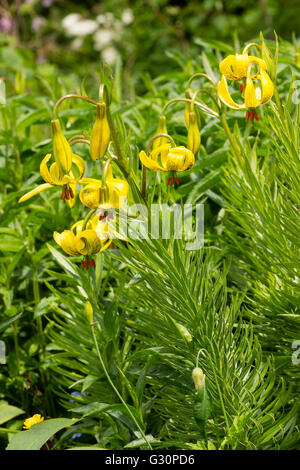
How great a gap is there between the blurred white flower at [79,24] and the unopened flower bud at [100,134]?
452 cm

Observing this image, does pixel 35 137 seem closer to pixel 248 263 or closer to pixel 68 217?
pixel 68 217

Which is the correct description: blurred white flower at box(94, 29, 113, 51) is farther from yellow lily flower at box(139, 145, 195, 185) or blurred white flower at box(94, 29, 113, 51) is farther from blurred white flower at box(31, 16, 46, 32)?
yellow lily flower at box(139, 145, 195, 185)

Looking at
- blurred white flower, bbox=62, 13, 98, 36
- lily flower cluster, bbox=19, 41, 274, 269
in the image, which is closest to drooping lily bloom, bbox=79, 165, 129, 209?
lily flower cluster, bbox=19, 41, 274, 269

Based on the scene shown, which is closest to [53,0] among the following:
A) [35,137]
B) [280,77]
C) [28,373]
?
[35,137]

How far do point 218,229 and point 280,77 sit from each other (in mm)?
455

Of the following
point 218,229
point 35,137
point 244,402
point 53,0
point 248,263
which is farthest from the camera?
point 53,0

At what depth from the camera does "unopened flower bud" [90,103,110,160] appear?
708mm

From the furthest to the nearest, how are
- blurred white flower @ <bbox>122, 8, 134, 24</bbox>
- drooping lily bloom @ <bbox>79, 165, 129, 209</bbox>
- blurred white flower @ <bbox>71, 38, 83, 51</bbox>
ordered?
blurred white flower @ <bbox>71, 38, 83, 51</bbox> → blurred white flower @ <bbox>122, 8, 134, 24</bbox> → drooping lily bloom @ <bbox>79, 165, 129, 209</bbox>

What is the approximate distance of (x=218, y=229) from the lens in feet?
3.68

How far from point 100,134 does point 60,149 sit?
7cm

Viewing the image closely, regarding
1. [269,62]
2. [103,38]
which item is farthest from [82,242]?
[103,38]

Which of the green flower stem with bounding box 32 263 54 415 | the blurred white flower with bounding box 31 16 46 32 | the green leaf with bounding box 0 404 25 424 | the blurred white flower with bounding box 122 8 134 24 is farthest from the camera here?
the blurred white flower with bounding box 31 16 46 32

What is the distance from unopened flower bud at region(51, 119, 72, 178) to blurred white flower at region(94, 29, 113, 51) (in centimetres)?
435

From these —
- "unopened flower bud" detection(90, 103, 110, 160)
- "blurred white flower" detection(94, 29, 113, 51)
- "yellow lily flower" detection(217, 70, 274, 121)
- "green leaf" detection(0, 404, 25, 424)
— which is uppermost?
"blurred white flower" detection(94, 29, 113, 51)
